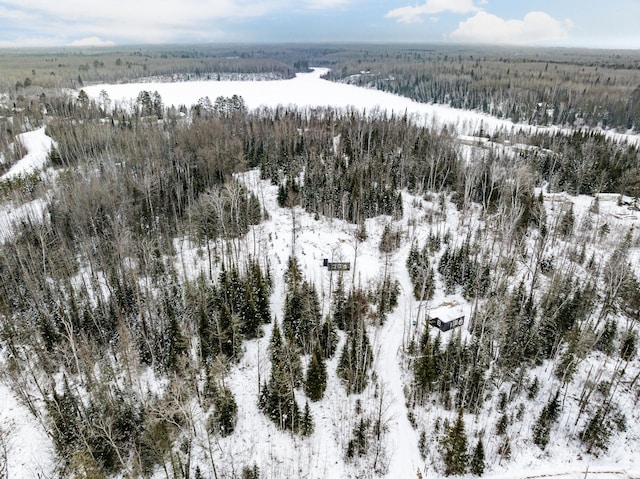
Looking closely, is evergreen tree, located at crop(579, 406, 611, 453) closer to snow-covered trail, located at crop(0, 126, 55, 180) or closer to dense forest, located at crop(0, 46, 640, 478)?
dense forest, located at crop(0, 46, 640, 478)

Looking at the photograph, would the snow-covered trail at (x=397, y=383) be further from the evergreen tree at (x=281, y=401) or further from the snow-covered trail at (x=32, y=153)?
the snow-covered trail at (x=32, y=153)

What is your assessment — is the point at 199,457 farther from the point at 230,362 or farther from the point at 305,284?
the point at 305,284

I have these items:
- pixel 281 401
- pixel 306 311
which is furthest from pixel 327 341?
pixel 281 401

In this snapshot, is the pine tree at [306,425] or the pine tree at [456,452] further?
the pine tree at [306,425]

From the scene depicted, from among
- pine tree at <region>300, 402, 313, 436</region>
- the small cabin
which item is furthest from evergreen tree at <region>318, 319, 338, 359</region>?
the small cabin

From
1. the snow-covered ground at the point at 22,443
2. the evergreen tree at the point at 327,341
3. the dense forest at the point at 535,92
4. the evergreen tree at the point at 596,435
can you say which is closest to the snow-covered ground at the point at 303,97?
the dense forest at the point at 535,92

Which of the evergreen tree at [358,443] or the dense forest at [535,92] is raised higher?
the dense forest at [535,92]
